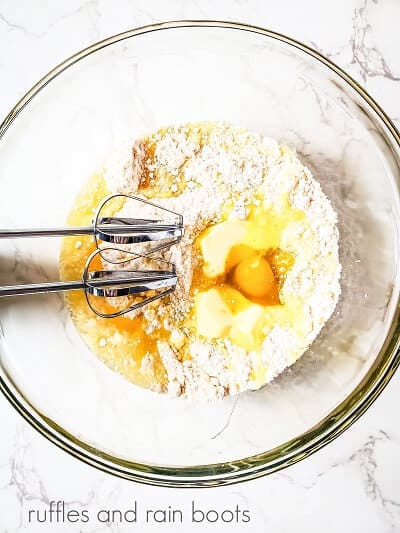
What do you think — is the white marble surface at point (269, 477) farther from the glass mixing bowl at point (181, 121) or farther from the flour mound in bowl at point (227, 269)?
the flour mound in bowl at point (227, 269)

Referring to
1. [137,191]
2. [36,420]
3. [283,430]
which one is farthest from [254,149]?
[36,420]

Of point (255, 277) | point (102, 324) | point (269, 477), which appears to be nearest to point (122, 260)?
point (102, 324)

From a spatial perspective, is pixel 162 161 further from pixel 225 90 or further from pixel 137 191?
pixel 225 90

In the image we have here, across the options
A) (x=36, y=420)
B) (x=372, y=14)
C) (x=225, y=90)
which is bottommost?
(x=36, y=420)

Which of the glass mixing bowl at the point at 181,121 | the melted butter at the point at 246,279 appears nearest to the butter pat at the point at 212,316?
the melted butter at the point at 246,279

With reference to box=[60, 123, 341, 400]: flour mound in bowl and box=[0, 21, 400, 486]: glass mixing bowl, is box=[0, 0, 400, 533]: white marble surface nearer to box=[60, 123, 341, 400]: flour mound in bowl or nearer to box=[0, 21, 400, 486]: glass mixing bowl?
box=[0, 21, 400, 486]: glass mixing bowl

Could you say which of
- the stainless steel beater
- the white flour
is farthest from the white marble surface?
the stainless steel beater
